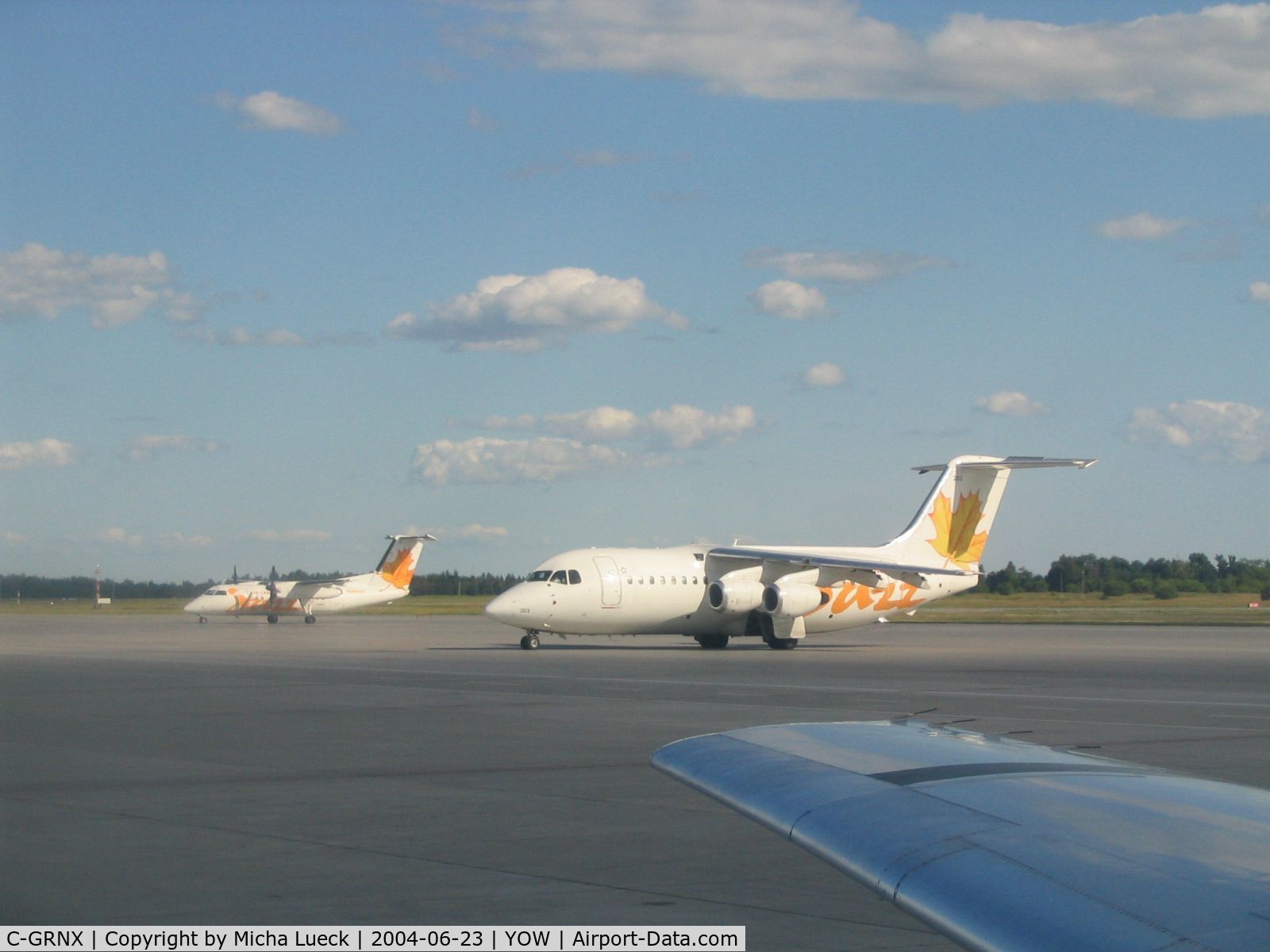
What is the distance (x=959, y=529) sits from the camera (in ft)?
147

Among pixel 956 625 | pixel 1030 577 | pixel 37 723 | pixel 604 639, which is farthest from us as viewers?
pixel 1030 577

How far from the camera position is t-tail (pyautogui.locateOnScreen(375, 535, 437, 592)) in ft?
244

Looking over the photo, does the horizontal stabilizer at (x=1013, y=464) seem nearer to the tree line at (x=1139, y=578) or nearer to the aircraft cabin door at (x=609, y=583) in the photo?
the aircraft cabin door at (x=609, y=583)

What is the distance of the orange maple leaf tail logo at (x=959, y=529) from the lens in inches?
1758

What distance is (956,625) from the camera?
6444cm

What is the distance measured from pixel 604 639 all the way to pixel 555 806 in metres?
38.0

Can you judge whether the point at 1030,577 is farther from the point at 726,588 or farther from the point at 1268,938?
the point at 1268,938

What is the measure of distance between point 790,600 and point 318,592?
38178mm

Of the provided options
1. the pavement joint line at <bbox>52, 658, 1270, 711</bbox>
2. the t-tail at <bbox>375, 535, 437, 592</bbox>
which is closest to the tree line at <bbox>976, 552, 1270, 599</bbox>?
the t-tail at <bbox>375, 535, 437, 592</bbox>

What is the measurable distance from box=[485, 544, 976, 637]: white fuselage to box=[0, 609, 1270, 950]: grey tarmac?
17.2 feet

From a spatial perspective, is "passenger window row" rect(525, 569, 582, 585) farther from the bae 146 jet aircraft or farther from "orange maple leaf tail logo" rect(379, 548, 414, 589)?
"orange maple leaf tail logo" rect(379, 548, 414, 589)

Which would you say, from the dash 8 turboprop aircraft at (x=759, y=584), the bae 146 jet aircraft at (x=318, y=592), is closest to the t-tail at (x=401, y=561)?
the bae 146 jet aircraft at (x=318, y=592)

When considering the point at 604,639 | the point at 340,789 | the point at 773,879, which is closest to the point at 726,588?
the point at 604,639

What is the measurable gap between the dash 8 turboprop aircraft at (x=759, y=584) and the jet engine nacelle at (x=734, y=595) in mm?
23
